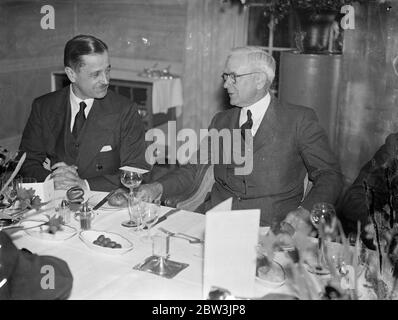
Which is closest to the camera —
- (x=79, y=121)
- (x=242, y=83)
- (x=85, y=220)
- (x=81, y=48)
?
(x=85, y=220)

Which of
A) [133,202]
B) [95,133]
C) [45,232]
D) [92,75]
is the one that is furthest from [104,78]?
[45,232]

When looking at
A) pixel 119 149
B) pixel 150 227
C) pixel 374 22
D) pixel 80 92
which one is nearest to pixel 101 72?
pixel 80 92

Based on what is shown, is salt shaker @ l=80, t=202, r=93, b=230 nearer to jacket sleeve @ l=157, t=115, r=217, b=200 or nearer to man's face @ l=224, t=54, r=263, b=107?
jacket sleeve @ l=157, t=115, r=217, b=200

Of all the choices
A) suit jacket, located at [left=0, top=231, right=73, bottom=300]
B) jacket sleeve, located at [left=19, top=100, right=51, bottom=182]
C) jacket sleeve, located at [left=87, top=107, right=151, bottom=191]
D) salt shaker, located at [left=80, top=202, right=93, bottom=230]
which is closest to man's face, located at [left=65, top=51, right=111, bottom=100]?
jacket sleeve, located at [left=87, top=107, right=151, bottom=191]

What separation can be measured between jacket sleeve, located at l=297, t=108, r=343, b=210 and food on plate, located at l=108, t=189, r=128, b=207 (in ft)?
2.87

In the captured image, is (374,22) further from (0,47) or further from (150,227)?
(0,47)

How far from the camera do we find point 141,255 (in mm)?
2018

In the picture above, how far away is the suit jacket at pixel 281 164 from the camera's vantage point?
110 inches

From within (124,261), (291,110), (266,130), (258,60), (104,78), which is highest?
(258,60)

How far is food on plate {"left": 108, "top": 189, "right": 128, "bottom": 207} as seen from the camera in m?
2.48

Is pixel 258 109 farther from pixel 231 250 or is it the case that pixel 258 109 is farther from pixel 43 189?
pixel 231 250

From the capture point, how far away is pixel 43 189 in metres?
2.46

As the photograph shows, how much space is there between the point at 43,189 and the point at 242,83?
1153 mm
